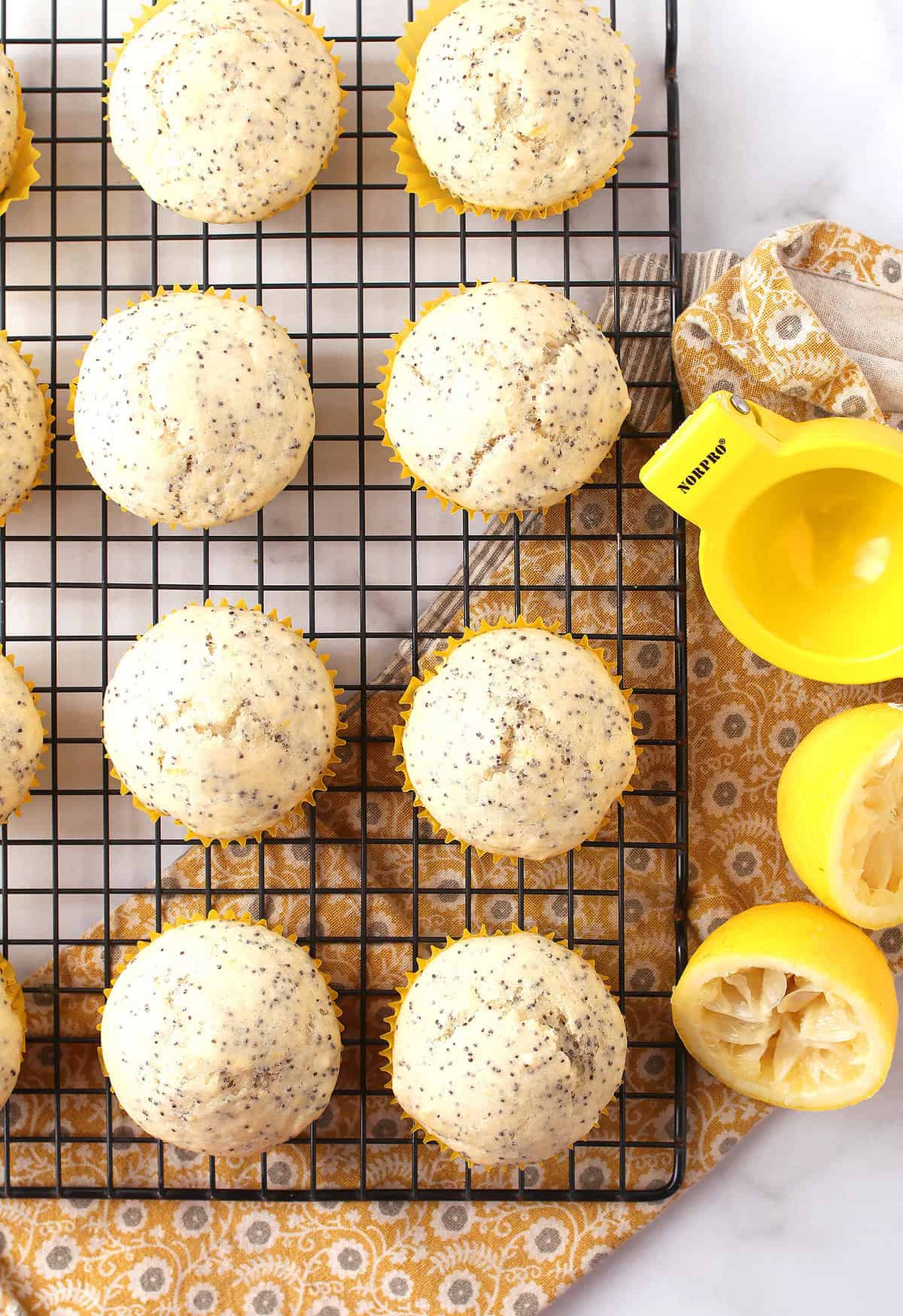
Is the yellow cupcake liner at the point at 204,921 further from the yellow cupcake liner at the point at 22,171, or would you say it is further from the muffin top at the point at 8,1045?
the yellow cupcake liner at the point at 22,171

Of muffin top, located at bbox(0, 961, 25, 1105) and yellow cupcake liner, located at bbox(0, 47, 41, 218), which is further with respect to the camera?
yellow cupcake liner, located at bbox(0, 47, 41, 218)

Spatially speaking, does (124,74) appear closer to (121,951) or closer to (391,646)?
(391,646)

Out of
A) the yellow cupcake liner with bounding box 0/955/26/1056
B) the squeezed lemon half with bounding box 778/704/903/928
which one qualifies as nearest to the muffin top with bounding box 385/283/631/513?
the squeezed lemon half with bounding box 778/704/903/928

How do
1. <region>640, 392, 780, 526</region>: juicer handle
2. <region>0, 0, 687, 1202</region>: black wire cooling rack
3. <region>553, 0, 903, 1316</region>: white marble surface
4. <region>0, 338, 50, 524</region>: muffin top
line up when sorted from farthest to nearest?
<region>553, 0, 903, 1316</region>: white marble surface
<region>0, 0, 687, 1202</region>: black wire cooling rack
<region>0, 338, 50, 524</region>: muffin top
<region>640, 392, 780, 526</region>: juicer handle

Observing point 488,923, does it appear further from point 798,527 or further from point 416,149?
point 416,149

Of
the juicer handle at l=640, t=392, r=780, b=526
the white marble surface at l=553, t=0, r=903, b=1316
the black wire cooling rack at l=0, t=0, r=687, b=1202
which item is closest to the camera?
the juicer handle at l=640, t=392, r=780, b=526

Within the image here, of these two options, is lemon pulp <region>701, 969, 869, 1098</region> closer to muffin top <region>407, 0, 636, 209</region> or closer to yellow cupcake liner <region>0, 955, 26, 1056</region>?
yellow cupcake liner <region>0, 955, 26, 1056</region>

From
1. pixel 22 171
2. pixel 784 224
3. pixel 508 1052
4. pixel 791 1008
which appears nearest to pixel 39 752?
pixel 508 1052

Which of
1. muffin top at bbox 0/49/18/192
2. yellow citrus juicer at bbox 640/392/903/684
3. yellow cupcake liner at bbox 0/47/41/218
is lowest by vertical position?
yellow citrus juicer at bbox 640/392/903/684
